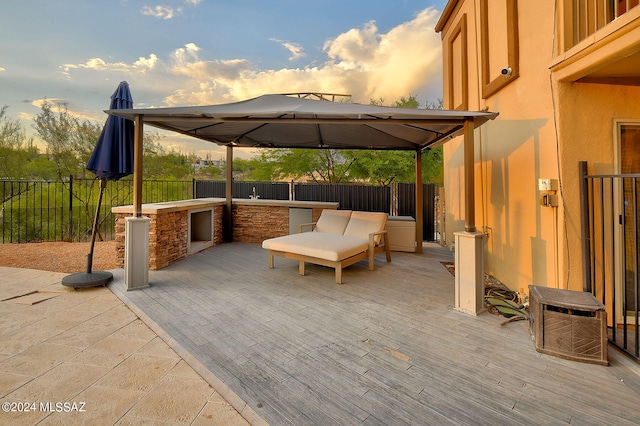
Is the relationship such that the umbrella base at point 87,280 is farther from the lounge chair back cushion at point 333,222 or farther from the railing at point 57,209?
the railing at point 57,209

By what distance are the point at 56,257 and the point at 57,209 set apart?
410cm

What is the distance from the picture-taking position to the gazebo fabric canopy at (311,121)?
3771 millimetres

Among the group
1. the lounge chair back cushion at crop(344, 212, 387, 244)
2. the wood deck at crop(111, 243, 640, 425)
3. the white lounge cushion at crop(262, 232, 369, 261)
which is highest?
the lounge chair back cushion at crop(344, 212, 387, 244)

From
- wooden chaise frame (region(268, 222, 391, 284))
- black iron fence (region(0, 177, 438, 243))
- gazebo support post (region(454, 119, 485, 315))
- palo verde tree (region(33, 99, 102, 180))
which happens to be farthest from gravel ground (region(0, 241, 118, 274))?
gazebo support post (region(454, 119, 485, 315))

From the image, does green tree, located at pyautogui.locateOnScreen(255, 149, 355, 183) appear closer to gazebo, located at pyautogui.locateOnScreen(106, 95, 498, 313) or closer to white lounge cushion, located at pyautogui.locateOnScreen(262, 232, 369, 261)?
gazebo, located at pyautogui.locateOnScreen(106, 95, 498, 313)

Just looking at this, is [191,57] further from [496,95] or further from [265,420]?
[265,420]

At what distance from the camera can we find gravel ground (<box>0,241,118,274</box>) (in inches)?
206

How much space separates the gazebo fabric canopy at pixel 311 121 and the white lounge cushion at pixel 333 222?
1.80m

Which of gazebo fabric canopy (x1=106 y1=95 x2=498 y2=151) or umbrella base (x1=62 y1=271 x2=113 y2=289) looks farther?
umbrella base (x1=62 y1=271 x2=113 y2=289)

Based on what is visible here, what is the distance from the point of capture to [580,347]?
243 centimetres

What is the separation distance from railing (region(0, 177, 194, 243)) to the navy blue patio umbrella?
438 cm

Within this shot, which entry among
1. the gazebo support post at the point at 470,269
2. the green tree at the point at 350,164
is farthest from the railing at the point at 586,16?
the green tree at the point at 350,164

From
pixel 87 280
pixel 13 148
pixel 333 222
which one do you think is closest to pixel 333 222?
pixel 333 222

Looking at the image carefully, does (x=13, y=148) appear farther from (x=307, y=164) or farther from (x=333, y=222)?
(x=307, y=164)
